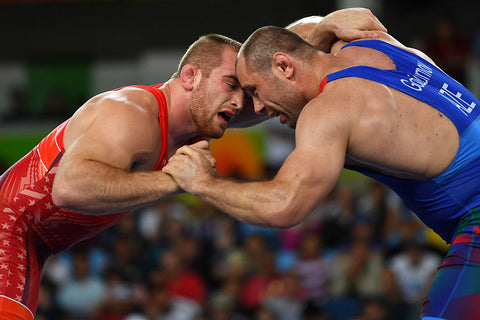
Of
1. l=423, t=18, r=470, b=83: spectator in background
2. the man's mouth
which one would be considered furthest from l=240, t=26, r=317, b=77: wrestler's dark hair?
l=423, t=18, r=470, b=83: spectator in background

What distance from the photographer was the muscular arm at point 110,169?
3.47 meters

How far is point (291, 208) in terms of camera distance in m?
3.11

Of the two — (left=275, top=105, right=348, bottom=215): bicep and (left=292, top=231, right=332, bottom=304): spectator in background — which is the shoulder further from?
(left=292, top=231, right=332, bottom=304): spectator in background

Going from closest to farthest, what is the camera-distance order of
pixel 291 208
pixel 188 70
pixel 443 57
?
pixel 291 208, pixel 188 70, pixel 443 57

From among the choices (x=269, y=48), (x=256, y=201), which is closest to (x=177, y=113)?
(x=269, y=48)

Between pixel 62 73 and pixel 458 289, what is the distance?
49.3ft

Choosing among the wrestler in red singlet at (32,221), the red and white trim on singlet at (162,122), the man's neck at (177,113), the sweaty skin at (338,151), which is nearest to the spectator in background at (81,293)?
the wrestler in red singlet at (32,221)

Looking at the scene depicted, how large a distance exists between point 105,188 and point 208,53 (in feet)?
4.11

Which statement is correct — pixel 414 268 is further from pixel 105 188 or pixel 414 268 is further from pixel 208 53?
pixel 105 188

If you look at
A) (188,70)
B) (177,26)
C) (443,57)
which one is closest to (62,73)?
(177,26)

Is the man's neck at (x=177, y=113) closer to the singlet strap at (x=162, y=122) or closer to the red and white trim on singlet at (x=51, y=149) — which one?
the singlet strap at (x=162, y=122)

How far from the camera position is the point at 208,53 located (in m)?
4.26

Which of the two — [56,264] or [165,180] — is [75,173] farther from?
[56,264]

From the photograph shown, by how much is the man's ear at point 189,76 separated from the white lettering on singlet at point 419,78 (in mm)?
1397
